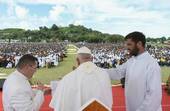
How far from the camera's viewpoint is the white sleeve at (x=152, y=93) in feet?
16.2

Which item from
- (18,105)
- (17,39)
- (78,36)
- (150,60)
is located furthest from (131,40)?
(17,39)

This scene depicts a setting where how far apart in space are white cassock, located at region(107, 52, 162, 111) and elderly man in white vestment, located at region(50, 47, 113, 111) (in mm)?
630

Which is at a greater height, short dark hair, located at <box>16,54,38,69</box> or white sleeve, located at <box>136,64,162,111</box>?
short dark hair, located at <box>16,54,38,69</box>

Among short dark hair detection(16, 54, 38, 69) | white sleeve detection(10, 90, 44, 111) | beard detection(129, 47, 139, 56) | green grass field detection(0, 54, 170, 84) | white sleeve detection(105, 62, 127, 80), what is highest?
beard detection(129, 47, 139, 56)

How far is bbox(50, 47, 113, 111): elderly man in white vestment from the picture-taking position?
4504 millimetres

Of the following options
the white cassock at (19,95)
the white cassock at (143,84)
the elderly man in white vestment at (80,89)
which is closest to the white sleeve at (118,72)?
the white cassock at (143,84)

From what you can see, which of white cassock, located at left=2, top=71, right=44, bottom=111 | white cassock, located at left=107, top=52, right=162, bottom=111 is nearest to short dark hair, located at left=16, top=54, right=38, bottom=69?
white cassock, located at left=2, top=71, right=44, bottom=111

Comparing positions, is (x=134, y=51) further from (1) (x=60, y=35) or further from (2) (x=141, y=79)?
(1) (x=60, y=35)

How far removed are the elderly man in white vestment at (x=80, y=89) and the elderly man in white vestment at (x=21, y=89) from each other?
12.3 inches

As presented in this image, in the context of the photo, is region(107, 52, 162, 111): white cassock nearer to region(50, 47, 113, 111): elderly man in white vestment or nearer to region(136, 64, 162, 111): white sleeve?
region(136, 64, 162, 111): white sleeve

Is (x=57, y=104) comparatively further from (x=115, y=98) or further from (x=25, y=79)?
(x=115, y=98)

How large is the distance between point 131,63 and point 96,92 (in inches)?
39.2

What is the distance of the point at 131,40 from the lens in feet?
16.5

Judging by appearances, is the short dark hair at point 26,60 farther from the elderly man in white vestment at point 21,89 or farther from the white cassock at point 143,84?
the white cassock at point 143,84
